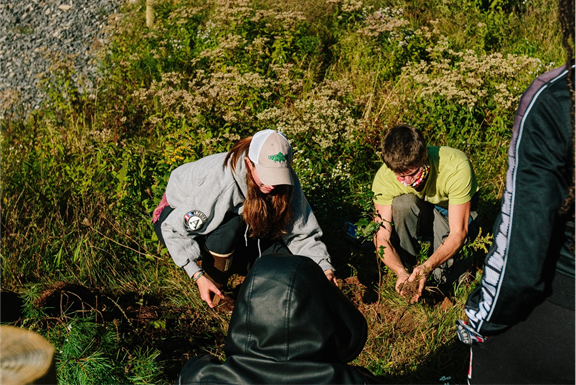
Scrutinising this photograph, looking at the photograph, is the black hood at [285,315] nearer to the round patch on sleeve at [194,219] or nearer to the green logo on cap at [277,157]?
the green logo on cap at [277,157]

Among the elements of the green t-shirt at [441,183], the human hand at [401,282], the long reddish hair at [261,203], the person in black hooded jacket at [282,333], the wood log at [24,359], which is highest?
the wood log at [24,359]

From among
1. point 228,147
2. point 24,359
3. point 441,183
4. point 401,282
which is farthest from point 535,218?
point 228,147

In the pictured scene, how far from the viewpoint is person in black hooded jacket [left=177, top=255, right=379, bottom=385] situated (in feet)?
4.93

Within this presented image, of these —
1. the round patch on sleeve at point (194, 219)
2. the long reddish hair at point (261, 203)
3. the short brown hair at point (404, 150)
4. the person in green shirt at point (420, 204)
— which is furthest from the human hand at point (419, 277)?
the round patch on sleeve at point (194, 219)

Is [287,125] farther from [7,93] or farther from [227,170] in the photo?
[7,93]

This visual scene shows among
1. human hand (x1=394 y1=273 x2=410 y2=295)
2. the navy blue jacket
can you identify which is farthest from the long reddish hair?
the navy blue jacket

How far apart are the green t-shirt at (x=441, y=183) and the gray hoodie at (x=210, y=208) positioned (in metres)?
0.50

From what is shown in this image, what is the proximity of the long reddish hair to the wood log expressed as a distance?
1.93 m

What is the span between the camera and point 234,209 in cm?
313

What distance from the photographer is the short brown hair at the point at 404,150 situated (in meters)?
3.00

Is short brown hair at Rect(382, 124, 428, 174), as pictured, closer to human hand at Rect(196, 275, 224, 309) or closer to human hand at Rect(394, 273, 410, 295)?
human hand at Rect(394, 273, 410, 295)

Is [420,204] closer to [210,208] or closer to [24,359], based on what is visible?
[210,208]

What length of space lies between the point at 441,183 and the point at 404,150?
1.41ft

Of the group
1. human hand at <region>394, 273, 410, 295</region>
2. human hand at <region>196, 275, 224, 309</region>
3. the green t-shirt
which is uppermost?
the green t-shirt
